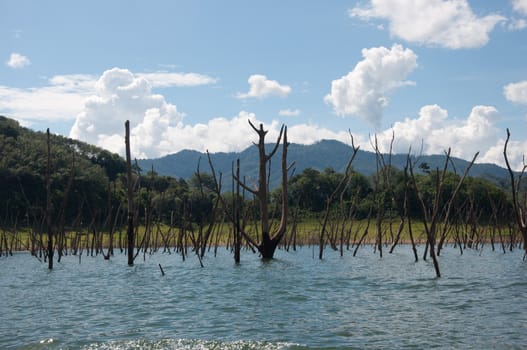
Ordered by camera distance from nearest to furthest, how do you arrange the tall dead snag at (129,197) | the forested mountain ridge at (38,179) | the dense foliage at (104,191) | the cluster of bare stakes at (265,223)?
the cluster of bare stakes at (265,223)
the tall dead snag at (129,197)
the dense foliage at (104,191)
the forested mountain ridge at (38,179)

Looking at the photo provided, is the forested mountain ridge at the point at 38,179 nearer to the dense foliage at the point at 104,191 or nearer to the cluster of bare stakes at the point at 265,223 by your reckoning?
the dense foliage at the point at 104,191

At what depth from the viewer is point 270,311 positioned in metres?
13.1

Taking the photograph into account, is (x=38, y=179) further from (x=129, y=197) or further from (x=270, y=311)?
(x=270, y=311)

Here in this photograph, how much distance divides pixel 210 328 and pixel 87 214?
69.7m

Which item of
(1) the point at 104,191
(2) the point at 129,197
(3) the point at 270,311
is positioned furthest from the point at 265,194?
(1) the point at 104,191

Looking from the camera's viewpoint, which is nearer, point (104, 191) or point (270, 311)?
point (270, 311)

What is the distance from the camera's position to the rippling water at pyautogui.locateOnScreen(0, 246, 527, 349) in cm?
1023

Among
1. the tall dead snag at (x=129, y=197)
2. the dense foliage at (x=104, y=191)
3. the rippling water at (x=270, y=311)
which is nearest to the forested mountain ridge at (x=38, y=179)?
the dense foliage at (x=104, y=191)

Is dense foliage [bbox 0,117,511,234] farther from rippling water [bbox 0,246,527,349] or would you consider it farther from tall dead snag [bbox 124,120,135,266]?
rippling water [bbox 0,246,527,349]

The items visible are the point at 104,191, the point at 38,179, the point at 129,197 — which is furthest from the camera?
the point at 104,191

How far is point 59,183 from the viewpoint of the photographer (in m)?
75.8

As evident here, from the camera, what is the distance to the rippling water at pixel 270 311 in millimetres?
10234

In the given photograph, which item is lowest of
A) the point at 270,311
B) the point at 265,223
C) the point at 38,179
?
the point at 270,311

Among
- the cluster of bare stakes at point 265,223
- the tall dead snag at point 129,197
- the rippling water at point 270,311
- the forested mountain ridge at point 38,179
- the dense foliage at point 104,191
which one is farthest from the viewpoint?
the forested mountain ridge at point 38,179
